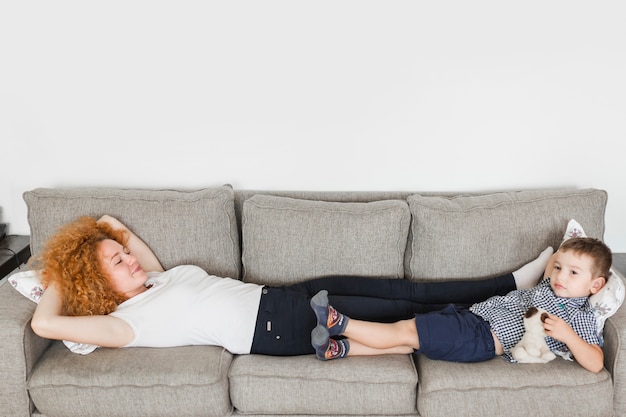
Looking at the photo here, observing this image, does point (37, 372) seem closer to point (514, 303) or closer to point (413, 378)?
point (413, 378)

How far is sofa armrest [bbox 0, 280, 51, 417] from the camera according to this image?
75.3 inches

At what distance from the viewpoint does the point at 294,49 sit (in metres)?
2.48

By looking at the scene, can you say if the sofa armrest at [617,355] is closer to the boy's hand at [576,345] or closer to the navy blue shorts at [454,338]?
the boy's hand at [576,345]

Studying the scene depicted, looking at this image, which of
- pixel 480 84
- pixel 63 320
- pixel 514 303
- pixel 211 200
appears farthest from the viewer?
pixel 480 84

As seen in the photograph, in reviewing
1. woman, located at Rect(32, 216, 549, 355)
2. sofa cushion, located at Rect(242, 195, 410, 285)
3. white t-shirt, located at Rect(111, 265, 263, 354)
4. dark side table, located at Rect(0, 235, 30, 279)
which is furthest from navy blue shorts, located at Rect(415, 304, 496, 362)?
dark side table, located at Rect(0, 235, 30, 279)

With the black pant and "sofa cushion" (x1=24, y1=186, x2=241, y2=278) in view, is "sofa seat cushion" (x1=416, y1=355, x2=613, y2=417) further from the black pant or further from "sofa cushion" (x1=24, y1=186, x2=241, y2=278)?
"sofa cushion" (x1=24, y1=186, x2=241, y2=278)

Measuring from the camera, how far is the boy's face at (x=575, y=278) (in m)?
2.01

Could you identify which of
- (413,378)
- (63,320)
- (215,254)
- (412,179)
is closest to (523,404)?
(413,378)

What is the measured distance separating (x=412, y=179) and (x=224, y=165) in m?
0.88

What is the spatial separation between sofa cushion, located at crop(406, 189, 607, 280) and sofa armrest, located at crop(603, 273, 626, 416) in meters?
0.43

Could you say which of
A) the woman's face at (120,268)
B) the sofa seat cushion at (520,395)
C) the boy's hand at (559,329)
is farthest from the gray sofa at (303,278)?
the woman's face at (120,268)

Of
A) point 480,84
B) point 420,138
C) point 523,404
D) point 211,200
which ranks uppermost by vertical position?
point 480,84

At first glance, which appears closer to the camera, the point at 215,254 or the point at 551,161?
the point at 215,254

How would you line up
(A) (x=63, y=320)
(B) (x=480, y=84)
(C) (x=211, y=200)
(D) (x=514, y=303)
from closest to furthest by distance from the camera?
(A) (x=63, y=320) → (D) (x=514, y=303) → (C) (x=211, y=200) → (B) (x=480, y=84)
